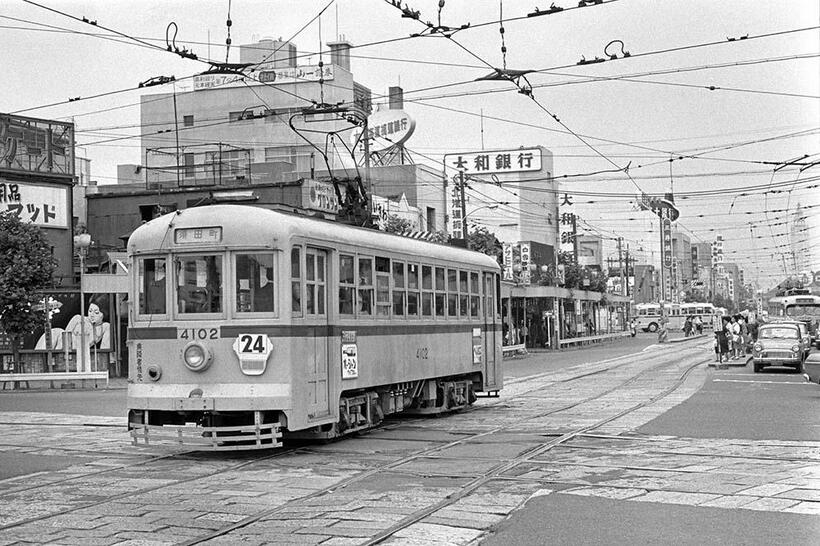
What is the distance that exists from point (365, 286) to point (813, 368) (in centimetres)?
1164

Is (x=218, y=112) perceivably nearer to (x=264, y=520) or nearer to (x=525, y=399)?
(x=525, y=399)

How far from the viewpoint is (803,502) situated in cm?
950

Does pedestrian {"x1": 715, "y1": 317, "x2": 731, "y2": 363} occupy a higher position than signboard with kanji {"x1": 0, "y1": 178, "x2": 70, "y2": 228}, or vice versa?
signboard with kanji {"x1": 0, "y1": 178, "x2": 70, "y2": 228}

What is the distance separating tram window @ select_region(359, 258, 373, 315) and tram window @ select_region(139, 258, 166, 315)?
2.89 meters

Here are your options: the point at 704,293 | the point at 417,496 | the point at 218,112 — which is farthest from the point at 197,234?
the point at 704,293

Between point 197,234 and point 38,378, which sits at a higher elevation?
point 197,234

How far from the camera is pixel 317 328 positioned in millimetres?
13625

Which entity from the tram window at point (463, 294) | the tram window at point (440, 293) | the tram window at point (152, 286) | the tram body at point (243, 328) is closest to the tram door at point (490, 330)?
the tram window at point (463, 294)

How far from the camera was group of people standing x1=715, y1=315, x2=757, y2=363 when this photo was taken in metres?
36.1

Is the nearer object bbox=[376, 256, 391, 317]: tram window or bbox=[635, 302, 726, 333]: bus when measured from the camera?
bbox=[376, 256, 391, 317]: tram window

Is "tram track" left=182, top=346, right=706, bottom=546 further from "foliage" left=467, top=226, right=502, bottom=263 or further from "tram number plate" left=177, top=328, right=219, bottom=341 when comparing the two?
"foliage" left=467, top=226, right=502, bottom=263

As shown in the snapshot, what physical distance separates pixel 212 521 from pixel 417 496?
2.08 metres

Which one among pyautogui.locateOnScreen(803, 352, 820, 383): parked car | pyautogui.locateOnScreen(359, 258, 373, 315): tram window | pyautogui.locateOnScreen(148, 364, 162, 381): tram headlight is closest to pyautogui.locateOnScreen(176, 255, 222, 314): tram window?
pyautogui.locateOnScreen(148, 364, 162, 381): tram headlight

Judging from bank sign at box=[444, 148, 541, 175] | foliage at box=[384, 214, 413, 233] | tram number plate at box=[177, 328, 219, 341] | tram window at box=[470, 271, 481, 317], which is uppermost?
bank sign at box=[444, 148, 541, 175]
